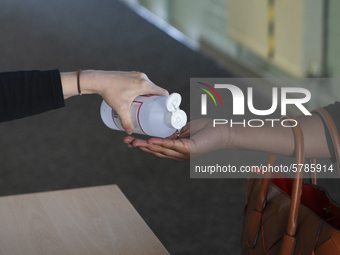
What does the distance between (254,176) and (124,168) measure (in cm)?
161

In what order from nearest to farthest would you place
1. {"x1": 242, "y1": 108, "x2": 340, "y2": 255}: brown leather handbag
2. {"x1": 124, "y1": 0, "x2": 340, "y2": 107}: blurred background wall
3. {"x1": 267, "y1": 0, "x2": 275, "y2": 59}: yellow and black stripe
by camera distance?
{"x1": 242, "y1": 108, "x2": 340, "y2": 255}: brown leather handbag
{"x1": 124, "y1": 0, "x2": 340, "y2": 107}: blurred background wall
{"x1": 267, "y1": 0, "x2": 275, "y2": 59}: yellow and black stripe

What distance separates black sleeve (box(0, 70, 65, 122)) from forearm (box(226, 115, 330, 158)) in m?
0.39

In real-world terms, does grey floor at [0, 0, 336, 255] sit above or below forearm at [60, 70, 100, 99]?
below

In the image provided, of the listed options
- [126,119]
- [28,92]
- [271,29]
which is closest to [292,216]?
[126,119]

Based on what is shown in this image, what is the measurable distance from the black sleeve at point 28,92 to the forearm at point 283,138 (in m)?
0.39

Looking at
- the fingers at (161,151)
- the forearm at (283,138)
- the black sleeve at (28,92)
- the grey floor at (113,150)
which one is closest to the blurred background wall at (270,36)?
the grey floor at (113,150)

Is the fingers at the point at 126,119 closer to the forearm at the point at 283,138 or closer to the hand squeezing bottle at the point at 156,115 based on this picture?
the hand squeezing bottle at the point at 156,115

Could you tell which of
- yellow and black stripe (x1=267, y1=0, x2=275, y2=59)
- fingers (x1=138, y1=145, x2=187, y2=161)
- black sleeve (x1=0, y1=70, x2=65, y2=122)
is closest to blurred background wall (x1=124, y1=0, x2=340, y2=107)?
yellow and black stripe (x1=267, y1=0, x2=275, y2=59)

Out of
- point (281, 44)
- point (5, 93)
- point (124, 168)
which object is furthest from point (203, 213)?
point (281, 44)

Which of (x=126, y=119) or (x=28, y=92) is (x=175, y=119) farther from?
(x=28, y=92)

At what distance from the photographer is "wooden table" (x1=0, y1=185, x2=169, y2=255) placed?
3.23ft

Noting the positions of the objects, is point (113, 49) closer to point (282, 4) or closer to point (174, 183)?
point (282, 4)

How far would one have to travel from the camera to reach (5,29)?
505 cm

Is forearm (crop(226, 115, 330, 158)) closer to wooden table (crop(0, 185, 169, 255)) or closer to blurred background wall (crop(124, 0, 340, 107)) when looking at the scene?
wooden table (crop(0, 185, 169, 255))
